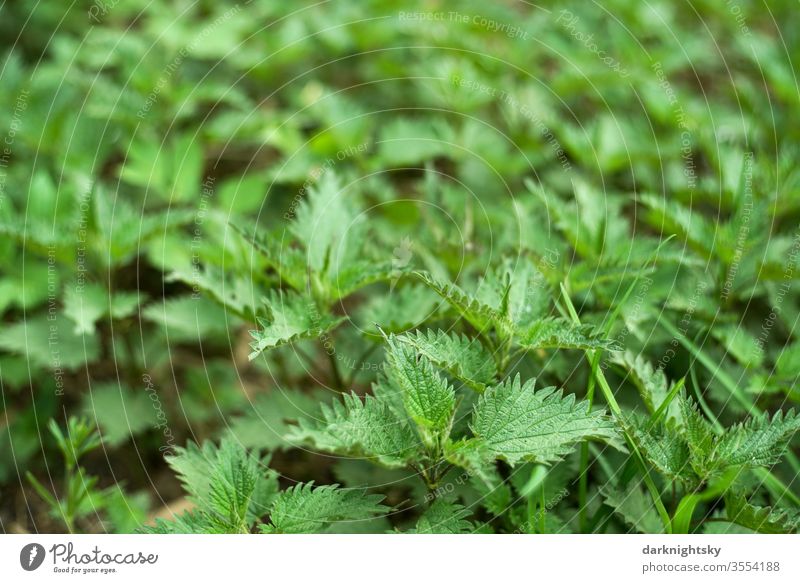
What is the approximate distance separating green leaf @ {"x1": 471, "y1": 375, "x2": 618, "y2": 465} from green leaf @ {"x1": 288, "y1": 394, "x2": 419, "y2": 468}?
0.18 m

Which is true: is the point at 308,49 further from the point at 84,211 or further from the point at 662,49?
the point at 662,49

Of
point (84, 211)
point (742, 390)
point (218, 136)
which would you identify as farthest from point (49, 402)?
point (742, 390)

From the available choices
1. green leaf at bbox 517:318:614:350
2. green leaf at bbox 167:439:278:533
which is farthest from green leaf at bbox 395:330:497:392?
green leaf at bbox 167:439:278:533

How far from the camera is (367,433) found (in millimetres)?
1625

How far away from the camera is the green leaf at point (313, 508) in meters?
1.62

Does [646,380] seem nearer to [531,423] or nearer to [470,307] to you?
[531,423]

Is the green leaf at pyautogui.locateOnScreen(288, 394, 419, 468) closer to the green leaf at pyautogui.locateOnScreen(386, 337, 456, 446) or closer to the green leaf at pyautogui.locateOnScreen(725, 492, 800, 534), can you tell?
the green leaf at pyautogui.locateOnScreen(386, 337, 456, 446)

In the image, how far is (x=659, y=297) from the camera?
A: 6.74ft

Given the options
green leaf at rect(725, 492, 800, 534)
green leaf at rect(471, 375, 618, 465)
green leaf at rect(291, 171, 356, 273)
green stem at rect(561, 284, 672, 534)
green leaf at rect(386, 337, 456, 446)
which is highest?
green leaf at rect(291, 171, 356, 273)

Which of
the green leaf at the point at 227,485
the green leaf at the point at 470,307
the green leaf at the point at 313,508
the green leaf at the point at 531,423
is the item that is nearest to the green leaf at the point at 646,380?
the green leaf at the point at 531,423
